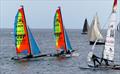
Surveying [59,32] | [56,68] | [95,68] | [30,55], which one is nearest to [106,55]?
[95,68]

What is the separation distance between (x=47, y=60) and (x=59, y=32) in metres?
4.96

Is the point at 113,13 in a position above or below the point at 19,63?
above

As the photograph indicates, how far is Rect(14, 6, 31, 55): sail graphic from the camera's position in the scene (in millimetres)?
58763

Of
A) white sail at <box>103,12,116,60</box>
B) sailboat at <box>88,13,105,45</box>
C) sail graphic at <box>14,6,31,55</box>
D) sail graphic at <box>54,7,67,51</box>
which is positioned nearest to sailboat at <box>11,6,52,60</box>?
sail graphic at <box>14,6,31,55</box>

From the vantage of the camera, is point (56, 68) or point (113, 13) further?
point (56, 68)

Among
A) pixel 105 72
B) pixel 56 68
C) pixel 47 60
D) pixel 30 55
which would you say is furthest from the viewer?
pixel 47 60

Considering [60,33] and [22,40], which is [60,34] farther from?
[22,40]

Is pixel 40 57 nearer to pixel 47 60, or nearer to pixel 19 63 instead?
pixel 47 60

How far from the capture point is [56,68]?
54469 millimetres

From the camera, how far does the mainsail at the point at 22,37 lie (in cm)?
5881

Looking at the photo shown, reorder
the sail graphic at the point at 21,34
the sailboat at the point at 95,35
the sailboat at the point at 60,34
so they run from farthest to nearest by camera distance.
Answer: the sailboat at the point at 95,35, the sailboat at the point at 60,34, the sail graphic at the point at 21,34

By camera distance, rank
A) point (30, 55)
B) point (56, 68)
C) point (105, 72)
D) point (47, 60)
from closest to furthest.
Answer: point (105, 72) → point (56, 68) → point (30, 55) → point (47, 60)

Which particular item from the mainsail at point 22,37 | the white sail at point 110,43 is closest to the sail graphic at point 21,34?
the mainsail at point 22,37

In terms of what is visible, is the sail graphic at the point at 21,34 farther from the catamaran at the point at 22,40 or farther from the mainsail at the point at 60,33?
the mainsail at the point at 60,33
